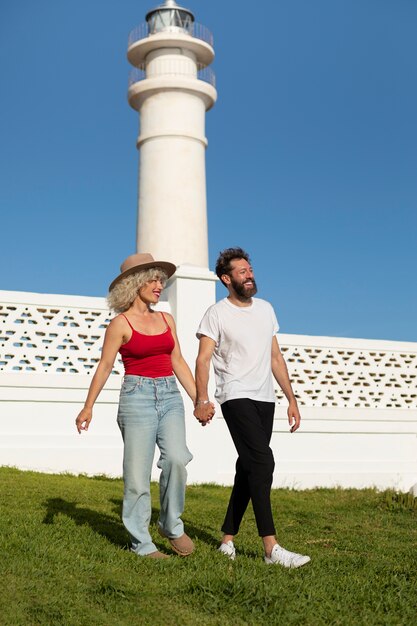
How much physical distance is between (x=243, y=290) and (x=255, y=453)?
1062 mm

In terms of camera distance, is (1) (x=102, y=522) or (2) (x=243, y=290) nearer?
(2) (x=243, y=290)

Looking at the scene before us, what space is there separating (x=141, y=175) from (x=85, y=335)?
4.70 m

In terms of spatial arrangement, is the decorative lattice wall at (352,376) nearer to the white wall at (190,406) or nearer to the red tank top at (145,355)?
the white wall at (190,406)

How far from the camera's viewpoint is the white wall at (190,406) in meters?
10.5

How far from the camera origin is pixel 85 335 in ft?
36.4

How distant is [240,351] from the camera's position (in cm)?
479

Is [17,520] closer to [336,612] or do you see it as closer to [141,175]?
[336,612]

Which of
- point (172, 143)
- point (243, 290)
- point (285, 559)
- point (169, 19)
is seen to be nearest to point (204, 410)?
point (243, 290)

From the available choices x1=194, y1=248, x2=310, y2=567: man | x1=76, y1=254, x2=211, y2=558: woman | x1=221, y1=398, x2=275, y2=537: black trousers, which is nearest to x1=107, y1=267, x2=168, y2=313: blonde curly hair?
x1=76, y1=254, x2=211, y2=558: woman

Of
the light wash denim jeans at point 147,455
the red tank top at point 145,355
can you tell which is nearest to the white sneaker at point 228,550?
the light wash denim jeans at point 147,455

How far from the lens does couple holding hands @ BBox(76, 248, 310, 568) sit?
454 centimetres

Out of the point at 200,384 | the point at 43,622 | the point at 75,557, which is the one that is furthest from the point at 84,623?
the point at 200,384

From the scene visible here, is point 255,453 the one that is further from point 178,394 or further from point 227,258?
point 227,258

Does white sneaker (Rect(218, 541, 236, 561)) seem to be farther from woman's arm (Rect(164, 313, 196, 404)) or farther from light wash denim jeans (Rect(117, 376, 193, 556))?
woman's arm (Rect(164, 313, 196, 404))
